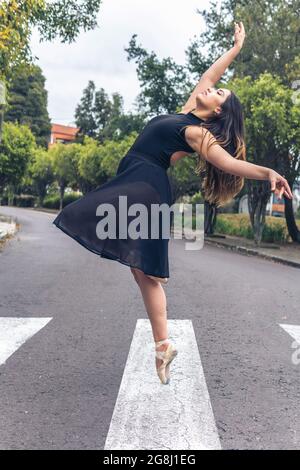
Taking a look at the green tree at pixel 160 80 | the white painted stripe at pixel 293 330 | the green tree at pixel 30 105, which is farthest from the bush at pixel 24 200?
the white painted stripe at pixel 293 330

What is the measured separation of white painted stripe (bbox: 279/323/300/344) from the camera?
5158 millimetres

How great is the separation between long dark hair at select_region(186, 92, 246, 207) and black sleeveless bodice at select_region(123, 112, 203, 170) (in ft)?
0.38

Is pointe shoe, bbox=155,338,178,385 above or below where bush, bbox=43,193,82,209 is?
above

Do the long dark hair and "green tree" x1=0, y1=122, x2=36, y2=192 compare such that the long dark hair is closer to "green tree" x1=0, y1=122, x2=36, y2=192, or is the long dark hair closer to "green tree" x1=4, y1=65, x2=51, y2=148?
"green tree" x1=0, y1=122, x2=36, y2=192

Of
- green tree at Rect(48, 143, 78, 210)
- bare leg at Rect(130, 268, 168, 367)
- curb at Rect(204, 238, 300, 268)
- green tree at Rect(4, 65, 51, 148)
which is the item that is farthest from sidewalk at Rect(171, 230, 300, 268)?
green tree at Rect(4, 65, 51, 148)

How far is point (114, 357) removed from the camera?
4.18m

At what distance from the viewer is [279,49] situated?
911 inches

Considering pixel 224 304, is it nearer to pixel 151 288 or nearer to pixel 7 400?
pixel 151 288

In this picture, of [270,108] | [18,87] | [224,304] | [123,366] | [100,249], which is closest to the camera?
[100,249]

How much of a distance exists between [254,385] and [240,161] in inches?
60.3

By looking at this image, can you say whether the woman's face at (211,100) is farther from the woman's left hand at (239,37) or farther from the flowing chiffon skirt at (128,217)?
the woman's left hand at (239,37)

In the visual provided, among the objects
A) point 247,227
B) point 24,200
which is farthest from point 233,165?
point 24,200

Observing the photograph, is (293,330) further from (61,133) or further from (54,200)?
(61,133)

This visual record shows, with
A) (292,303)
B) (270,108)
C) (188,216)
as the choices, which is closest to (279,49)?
(270,108)
